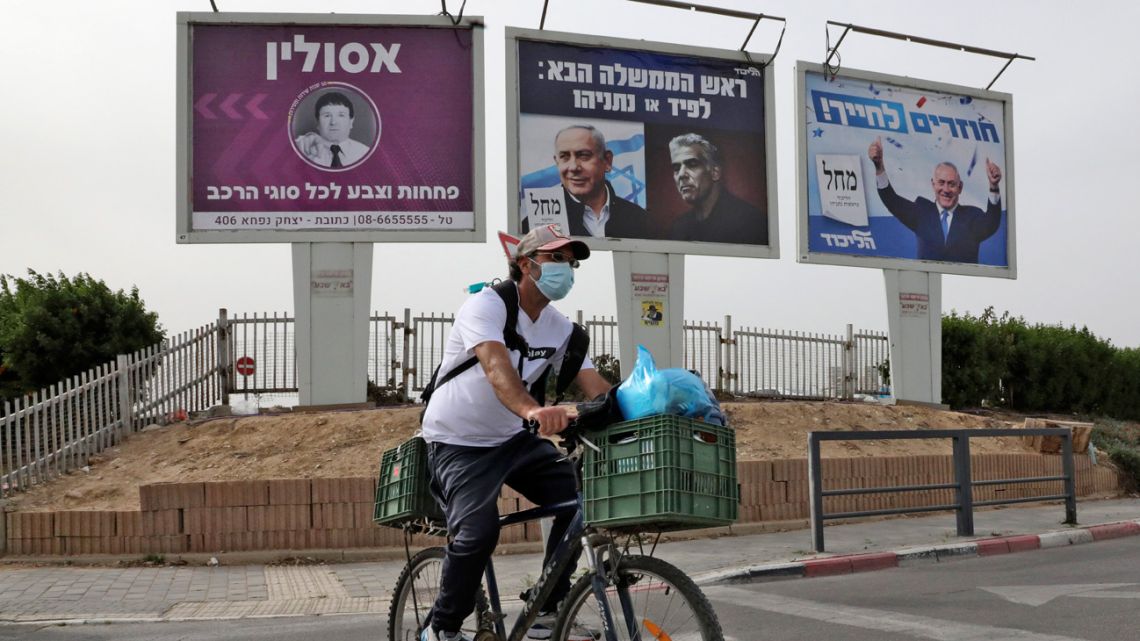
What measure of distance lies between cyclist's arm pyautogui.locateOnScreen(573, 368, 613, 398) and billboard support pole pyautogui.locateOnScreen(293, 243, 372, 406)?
13.0 meters

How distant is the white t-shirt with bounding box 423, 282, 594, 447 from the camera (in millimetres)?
4656

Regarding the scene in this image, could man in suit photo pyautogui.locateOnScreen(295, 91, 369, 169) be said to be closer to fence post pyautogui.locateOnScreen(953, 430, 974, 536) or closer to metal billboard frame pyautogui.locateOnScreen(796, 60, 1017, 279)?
metal billboard frame pyautogui.locateOnScreen(796, 60, 1017, 279)

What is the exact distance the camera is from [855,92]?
834 inches

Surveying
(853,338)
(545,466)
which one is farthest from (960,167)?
(545,466)

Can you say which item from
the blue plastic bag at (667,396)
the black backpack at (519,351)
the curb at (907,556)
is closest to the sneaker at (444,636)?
the black backpack at (519,351)

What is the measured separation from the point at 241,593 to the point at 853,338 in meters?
16.1

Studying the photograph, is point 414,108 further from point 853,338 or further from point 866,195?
point 853,338

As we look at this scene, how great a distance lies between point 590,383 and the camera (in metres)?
4.96

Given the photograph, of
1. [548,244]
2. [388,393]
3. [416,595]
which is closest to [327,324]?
[388,393]

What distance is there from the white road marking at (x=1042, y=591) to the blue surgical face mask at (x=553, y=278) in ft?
15.5

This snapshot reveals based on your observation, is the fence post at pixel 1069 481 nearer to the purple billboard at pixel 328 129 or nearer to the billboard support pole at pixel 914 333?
the billboard support pole at pixel 914 333

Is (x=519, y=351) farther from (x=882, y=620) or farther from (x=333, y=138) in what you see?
(x=333, y=138)

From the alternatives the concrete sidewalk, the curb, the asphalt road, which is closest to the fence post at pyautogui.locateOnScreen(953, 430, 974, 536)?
the concrete sidewalk

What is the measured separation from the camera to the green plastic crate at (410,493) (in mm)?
5094
